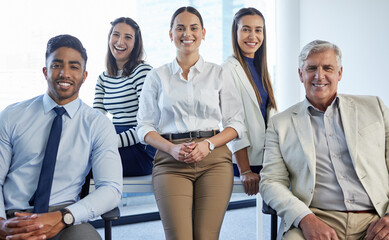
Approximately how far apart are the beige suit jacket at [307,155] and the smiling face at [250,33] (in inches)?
28.0

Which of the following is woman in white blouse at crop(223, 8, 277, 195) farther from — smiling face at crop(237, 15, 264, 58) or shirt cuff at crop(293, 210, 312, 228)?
shirt cuff at crop(293, 210, 312, 228)

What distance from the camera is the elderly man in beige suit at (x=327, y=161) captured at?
200 cm

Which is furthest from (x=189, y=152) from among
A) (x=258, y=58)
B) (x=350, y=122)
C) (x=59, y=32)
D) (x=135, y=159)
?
(x=59, y=32)

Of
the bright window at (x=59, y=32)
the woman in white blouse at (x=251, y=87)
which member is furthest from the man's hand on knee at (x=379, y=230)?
the bright window at (x=59, y=32)

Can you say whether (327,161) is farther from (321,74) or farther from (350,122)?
(321,74)

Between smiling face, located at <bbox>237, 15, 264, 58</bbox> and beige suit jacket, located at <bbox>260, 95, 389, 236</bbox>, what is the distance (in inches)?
28.0

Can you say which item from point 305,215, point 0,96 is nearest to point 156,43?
point 0,96

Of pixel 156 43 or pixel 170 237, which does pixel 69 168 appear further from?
pixel 156 43

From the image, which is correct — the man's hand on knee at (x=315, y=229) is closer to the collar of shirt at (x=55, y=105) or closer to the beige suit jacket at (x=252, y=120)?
the beige suit jacket at (x=252, y=120)

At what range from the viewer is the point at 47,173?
2006 mm

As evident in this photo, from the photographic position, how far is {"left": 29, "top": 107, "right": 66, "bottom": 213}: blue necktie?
1.98m

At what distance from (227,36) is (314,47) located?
304 cm

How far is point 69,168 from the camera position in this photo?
81.7 inches

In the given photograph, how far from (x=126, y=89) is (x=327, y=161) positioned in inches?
55.0
